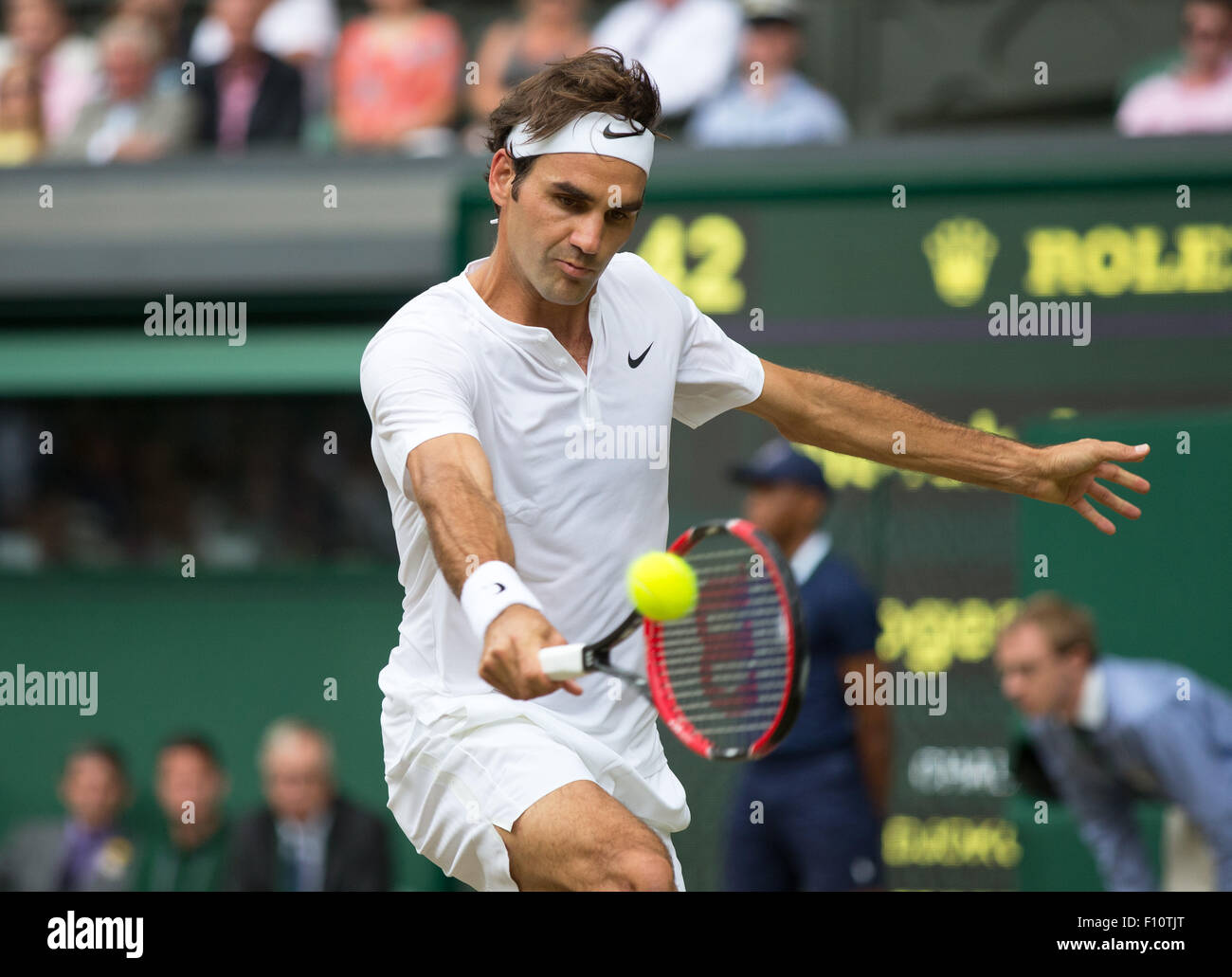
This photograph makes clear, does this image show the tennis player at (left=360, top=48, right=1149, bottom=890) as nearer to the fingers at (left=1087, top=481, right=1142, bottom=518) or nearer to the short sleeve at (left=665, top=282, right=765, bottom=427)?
the short sleeve at (left=665, top=282, right=765, bottom=427)

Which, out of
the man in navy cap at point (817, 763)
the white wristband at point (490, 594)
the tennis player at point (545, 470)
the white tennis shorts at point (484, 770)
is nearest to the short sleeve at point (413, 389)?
the tennis player at point (545, 470)

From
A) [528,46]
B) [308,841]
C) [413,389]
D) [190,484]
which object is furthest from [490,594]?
[190,484]

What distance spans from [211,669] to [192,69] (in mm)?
2682

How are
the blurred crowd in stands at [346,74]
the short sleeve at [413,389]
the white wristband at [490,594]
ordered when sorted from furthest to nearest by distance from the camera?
the blurred crowd in stands at [346,74]
the short sleeve at [413,389]
the white wristband at [490,594]

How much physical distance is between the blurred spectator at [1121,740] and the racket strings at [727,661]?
3.53 feet

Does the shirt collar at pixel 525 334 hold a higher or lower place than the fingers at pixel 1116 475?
higher

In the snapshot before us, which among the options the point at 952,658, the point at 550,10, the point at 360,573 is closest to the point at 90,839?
the point at 360,573

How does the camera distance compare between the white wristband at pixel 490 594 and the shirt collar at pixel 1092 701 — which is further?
the shirt collar at pixel 1092 701

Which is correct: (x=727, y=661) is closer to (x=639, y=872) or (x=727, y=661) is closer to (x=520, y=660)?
(x=639, y=872)

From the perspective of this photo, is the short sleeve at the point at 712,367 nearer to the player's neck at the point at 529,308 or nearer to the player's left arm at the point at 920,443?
the player's left arm at the point at 920,443

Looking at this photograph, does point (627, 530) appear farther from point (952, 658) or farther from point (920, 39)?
point (920, 39)

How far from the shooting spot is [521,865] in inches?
127

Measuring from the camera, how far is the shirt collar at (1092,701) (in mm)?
5551

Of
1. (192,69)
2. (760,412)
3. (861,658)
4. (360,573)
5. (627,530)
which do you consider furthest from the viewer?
(192,69)
